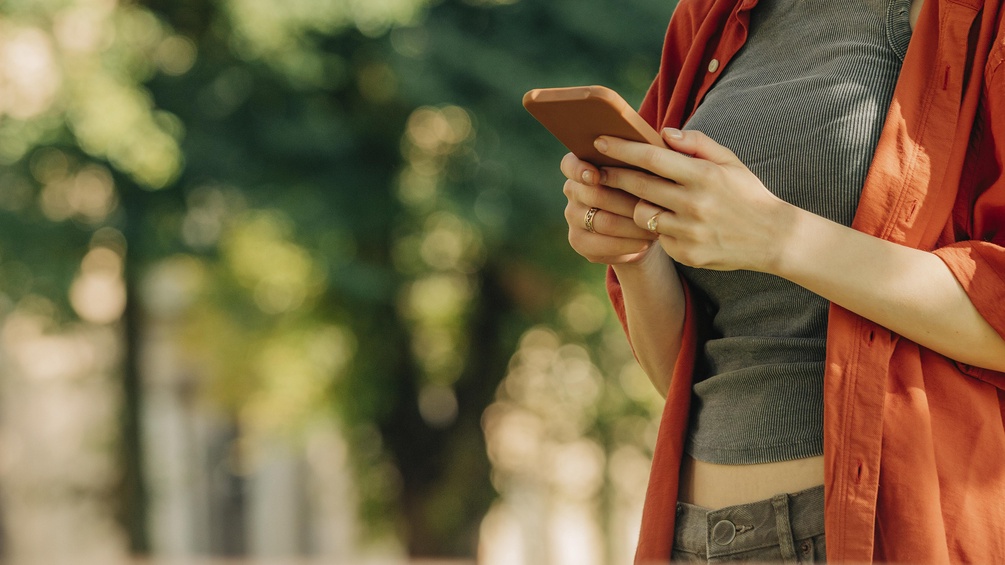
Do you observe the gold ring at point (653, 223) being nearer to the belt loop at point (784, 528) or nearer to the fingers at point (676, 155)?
the fingers at point (676, 155)

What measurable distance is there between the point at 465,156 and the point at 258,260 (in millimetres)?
2137

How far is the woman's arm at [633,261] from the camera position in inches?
56.1

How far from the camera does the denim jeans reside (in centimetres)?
131

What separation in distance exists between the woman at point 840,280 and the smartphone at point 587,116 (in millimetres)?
23

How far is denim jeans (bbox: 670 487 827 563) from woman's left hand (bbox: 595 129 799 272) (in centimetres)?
30

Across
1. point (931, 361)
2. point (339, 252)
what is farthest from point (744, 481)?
point (339, 252)

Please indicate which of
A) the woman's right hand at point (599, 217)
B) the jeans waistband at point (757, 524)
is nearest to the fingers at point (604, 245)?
the woman's right hand at point (599, 217)

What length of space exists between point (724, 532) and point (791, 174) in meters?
0.48

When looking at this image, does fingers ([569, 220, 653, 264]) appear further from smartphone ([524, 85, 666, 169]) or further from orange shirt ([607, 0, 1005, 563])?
orange shirt ([607, 0, 1005, 563])

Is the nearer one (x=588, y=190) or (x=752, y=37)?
(x=588, y=190)

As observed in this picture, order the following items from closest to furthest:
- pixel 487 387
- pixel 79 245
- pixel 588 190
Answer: pixel 588 190
pixel 79 245
pixel 487 387

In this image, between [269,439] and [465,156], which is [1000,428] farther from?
[269,439]

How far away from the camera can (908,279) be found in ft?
4.21

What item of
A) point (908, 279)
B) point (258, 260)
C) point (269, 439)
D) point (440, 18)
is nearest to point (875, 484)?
point (908, 279)
